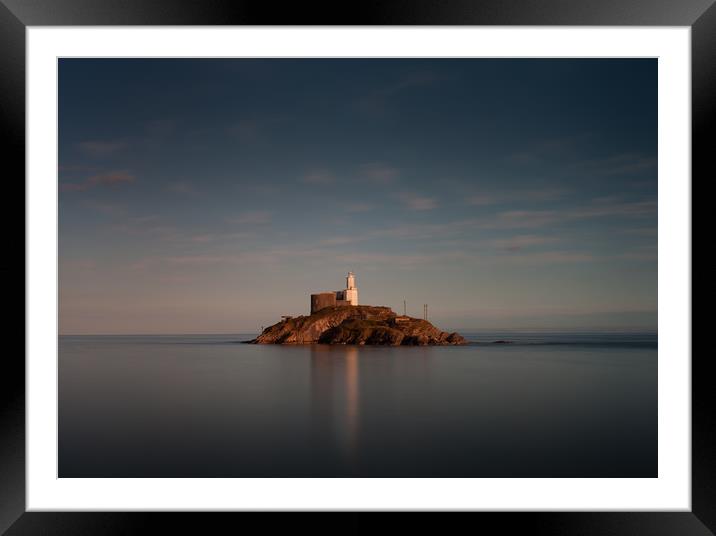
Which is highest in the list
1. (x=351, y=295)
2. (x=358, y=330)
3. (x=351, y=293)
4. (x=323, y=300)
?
(x=351, y=293)

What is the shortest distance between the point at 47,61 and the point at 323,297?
94.1ft

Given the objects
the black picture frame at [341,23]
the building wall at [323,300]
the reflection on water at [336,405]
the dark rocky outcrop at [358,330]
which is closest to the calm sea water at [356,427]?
the reflection on water at [336,405]

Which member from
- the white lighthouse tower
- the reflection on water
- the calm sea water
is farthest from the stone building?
the calm sea water

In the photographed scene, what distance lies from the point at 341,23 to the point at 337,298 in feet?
94.8

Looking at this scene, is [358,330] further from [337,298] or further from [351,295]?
[337,298]

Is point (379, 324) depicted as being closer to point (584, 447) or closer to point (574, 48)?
point (584, 447)

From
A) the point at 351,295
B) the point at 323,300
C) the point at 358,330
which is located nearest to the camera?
the point at 358,330

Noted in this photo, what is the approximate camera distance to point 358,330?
27.9 meters

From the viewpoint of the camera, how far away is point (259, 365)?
52.9 feet

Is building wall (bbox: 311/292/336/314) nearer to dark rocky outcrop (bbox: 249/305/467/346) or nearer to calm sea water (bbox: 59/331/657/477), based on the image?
dark rocky outcrop (bbox: 249/305/467/346)

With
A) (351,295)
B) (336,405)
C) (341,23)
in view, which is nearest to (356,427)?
(336,405)

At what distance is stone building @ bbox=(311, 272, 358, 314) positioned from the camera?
30.1 metres

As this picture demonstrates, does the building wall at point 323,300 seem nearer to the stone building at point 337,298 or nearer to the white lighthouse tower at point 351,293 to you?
the stone building at point 337,298

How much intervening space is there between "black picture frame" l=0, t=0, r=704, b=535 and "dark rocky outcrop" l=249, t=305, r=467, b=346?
25.7 metres
